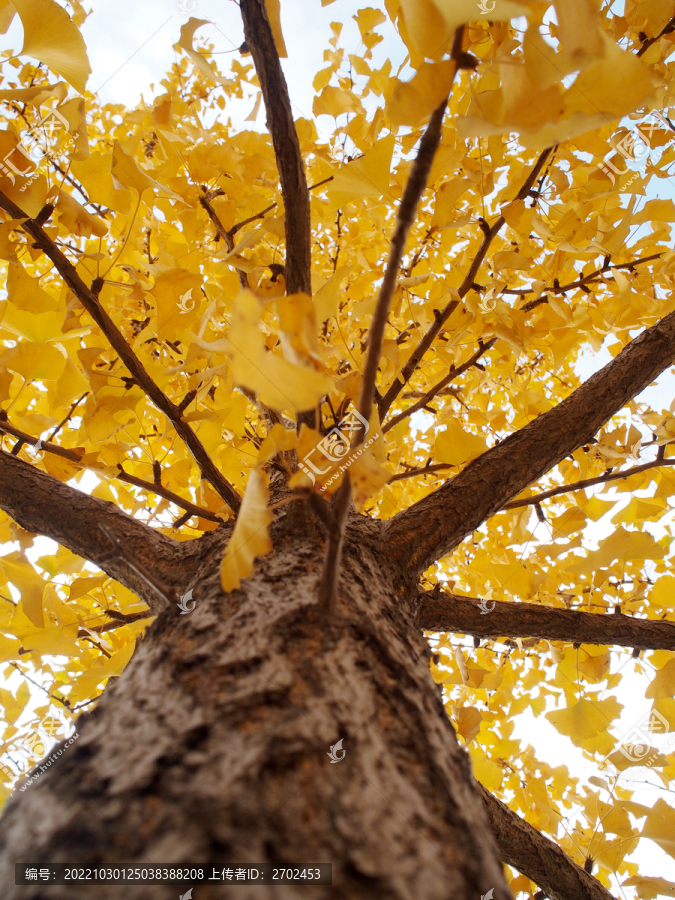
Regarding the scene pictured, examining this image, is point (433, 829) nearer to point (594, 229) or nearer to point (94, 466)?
point (94, 466)

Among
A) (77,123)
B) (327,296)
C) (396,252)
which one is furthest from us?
(77,123)

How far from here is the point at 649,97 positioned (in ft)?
1.20

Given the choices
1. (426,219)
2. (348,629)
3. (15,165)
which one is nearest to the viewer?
(348,629)

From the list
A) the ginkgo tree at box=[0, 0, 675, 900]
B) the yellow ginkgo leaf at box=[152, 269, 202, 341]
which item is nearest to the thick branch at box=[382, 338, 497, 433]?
the ginkgo tree at box=[0, 0, 675, 900]

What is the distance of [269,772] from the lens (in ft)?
1.08

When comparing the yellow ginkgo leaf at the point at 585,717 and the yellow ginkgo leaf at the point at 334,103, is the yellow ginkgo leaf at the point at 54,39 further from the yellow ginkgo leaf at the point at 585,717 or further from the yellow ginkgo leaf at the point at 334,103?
the yellow ginkgo leaf at the point at 585,717

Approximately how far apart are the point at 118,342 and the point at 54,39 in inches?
15.2

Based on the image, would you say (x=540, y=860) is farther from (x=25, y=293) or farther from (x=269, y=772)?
(x=25, y=293)

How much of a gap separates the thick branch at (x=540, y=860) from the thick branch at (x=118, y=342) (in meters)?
0.89

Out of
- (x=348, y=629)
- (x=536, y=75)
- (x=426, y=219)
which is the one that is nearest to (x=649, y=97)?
(x=536, y=75)

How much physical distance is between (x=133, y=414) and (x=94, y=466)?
119mm

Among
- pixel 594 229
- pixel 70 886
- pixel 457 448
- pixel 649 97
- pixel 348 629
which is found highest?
pixel 594 229

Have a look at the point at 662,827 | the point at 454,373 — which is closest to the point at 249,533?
the point at 454,373

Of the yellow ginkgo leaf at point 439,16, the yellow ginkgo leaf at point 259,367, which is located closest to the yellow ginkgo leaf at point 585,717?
the yellow ginkgo leaf at point 259,367
